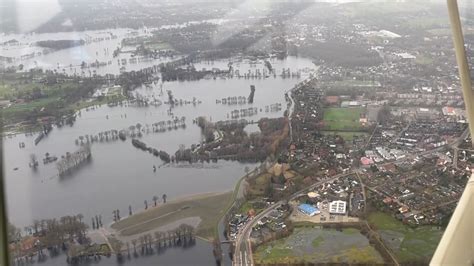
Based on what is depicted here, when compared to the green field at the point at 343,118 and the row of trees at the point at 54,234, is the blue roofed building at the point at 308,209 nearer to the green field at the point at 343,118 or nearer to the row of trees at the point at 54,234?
the green field at the point at 343,118

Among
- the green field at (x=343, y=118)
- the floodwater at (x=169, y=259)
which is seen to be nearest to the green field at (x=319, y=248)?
the floodwater at (x=169, y=259)

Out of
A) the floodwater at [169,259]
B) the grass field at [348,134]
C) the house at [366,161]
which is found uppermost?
the grass field at [348,134]

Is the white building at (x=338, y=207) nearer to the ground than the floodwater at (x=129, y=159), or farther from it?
nearer to the ground

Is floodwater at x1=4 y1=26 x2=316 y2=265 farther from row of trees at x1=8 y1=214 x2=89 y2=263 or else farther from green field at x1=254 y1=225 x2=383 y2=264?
green field at x1=254 y1=225 x2=383 y2=264

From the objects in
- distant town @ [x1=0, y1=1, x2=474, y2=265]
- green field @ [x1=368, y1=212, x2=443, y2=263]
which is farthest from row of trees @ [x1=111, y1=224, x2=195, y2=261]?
green field @ [x1=368, y1=212, x2=443, y2=263]

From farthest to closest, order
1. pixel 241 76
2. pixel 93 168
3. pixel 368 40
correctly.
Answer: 1. pixel 241 76
2. pixel 368 40
3. pixel 93 168

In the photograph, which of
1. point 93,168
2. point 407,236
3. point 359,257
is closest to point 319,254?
point 359,257

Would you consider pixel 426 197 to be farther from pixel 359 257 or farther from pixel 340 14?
pixel 340 14
